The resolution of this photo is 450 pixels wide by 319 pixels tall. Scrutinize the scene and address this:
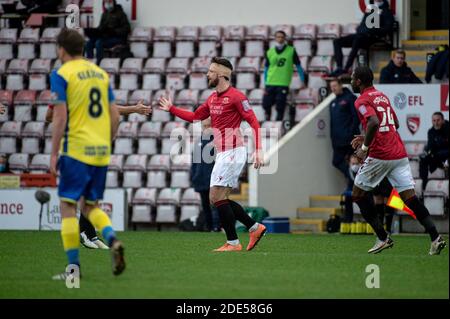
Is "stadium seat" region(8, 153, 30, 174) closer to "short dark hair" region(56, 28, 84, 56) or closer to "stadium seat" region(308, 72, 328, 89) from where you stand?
"stadium seat" region(308, 72, 328, 89)

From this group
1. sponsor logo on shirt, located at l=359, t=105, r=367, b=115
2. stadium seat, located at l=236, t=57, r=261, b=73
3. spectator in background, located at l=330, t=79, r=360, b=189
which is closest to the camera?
sponsor logo on shirt, located at l=359, t=105, r=367, b=115

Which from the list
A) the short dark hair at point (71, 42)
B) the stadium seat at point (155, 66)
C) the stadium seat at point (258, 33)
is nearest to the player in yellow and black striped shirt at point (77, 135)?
the short dark hair at point (71, 42)

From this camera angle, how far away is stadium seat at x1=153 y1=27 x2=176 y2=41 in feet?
89.6

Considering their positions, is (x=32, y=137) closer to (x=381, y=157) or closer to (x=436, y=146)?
(x=436, y=146)

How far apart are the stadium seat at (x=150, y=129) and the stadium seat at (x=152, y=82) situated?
1276mm

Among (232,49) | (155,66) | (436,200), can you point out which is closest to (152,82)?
(155,66)

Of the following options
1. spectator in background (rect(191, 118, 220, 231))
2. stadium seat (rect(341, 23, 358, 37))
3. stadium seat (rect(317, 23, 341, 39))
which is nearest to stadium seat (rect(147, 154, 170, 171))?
spectator in background (rect(191, 118, 220, 231))

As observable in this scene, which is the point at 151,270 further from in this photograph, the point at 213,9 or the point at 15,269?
the point at 213,9

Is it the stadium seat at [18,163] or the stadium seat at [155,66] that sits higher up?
the stadium seat at [155,66]

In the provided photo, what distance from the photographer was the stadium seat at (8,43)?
2886 centimetres

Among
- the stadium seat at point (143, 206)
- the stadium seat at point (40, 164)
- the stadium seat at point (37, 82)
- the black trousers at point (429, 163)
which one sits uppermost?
the stadium seat at point (37, 82)

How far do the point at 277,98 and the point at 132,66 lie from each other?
4.53m

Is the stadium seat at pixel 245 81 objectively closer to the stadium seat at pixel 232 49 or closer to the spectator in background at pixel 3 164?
Answer: the stadium seat at pixel 232 49

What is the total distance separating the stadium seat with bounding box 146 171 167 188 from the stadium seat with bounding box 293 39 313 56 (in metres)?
3.95
